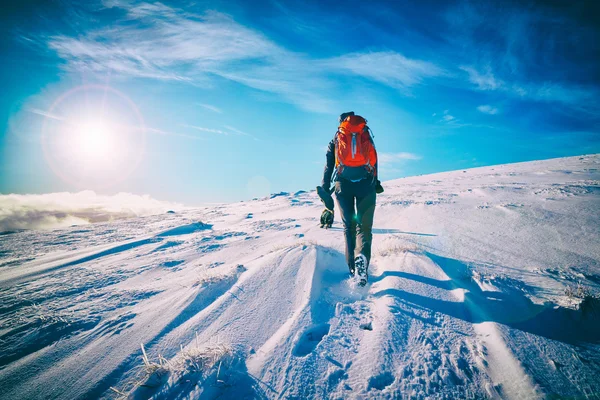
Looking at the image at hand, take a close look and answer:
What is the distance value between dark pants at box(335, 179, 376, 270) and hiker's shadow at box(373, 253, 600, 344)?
0.73 m

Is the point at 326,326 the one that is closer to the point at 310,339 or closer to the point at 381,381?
the point at 310,339

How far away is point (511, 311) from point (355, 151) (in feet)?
8.73

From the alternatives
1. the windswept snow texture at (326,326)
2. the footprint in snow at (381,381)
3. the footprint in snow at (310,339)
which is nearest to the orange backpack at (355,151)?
the windswept snow texture at (326,326)

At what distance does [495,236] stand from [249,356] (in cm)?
564

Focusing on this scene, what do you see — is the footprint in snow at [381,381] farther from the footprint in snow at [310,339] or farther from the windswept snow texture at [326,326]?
the footprint in snow at [310,339]

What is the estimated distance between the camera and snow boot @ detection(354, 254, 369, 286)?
10.2ft

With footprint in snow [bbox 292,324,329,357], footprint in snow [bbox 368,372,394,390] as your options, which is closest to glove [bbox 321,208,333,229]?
footprint in snow [bbox 292,324,329,357]

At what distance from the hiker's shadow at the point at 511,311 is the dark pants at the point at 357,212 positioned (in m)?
0.73

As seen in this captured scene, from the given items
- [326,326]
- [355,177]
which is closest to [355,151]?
[355,177]

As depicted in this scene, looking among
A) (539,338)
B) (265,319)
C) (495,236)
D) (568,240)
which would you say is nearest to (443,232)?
(495,236)

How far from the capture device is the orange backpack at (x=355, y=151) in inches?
146

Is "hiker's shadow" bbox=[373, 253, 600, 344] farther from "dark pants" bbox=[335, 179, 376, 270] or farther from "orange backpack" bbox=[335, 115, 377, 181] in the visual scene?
"orange backpack" bbox=[335, 115, 377, 181]

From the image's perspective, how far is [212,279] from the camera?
11.0ft

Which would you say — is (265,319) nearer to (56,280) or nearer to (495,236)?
(56,280)
